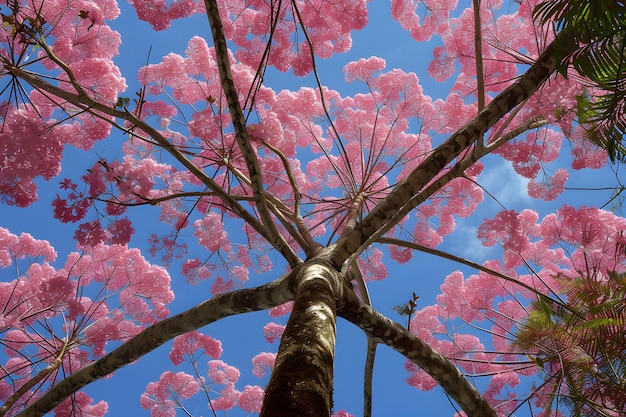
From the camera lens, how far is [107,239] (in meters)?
5.81

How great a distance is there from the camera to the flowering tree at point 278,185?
148 inches

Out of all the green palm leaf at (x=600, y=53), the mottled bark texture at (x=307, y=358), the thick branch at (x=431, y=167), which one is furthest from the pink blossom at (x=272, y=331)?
the green palm leaf at (x=600, y=53)

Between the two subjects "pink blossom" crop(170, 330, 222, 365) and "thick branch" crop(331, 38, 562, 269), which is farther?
"pink blossom" crop(170, 330, 222, 365)

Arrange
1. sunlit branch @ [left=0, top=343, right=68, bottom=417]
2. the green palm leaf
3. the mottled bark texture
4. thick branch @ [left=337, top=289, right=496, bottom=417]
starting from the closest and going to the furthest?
the mottled bark texture
the green palm leaf
thick branch @ [left=337, top=289, right=496, bottom=417]
sunlit branch @ [left=0, top=343, right=68, bottom=417]

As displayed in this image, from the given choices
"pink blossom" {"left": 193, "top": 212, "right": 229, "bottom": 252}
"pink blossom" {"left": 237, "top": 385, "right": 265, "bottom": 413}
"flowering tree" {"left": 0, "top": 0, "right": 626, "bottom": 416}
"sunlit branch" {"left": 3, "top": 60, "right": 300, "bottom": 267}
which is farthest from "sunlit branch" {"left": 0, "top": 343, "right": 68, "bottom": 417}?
"pink blossom" {"left": 237, "top": 385, "right": 265, "bottom": 413}

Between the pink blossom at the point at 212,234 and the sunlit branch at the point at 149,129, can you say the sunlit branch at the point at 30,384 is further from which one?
the sunlit branch at the point at 149,129

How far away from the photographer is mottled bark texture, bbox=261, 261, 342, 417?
1.74 m

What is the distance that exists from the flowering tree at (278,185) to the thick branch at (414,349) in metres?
0.02

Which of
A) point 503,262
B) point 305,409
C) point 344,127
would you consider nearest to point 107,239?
point 344,127

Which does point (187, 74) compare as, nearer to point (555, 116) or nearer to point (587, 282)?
point (555, 116)

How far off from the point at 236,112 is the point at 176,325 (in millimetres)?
1717

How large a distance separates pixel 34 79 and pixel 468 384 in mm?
4162

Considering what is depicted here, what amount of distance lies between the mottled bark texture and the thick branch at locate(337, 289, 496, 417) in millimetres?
506

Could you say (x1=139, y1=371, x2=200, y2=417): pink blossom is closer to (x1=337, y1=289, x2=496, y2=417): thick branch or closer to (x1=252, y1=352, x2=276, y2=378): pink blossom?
(x1=252, y1=352, x2=276, y2=378): pink blossom
